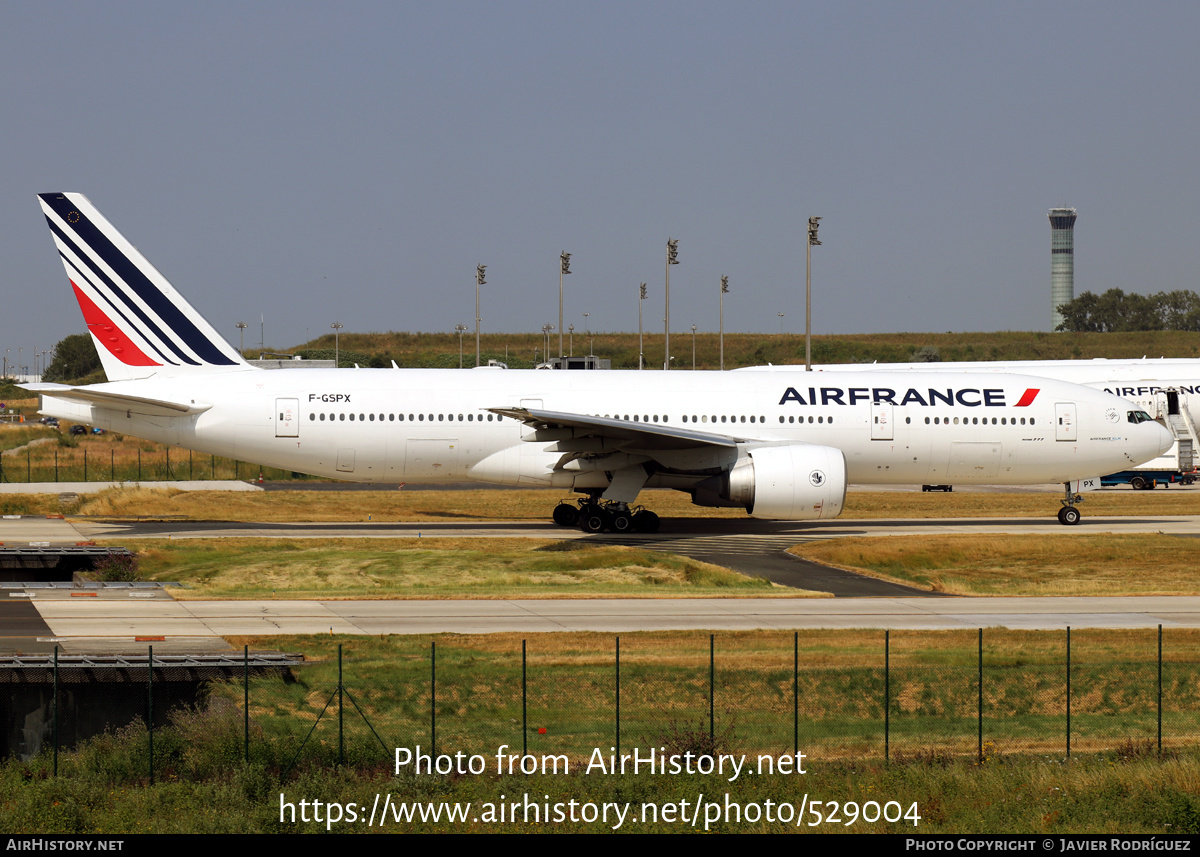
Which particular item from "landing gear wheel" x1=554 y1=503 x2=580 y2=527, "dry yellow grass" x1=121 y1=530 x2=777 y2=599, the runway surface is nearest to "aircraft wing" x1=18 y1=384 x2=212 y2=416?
"dry yellow grass" x1=121 y1=530 x2=777 y2=599

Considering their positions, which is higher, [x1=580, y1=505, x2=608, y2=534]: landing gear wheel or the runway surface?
[x1=580, y1=505, x2=608, y2=534]: landing gear wheel

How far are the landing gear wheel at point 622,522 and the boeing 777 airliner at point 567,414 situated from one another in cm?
4

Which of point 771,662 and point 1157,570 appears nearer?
point 771,662

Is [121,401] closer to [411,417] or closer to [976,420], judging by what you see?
[411,417]

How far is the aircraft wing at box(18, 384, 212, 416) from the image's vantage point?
3247 centimetres

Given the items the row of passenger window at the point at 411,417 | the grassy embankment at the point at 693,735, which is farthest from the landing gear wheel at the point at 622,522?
the grassy embankment at the point at 693,735

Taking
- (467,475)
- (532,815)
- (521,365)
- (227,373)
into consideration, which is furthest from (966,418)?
(521,365)

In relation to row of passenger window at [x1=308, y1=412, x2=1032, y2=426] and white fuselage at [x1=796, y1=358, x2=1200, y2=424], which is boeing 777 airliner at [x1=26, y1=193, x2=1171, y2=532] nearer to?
row of passenger window at [x1=308, y1=412, x2=1032, y2=426]

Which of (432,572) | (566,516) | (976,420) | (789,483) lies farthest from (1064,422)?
(432,572)

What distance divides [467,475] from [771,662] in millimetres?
16763

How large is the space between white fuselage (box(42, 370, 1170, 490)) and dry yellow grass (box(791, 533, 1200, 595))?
3122 millimetres

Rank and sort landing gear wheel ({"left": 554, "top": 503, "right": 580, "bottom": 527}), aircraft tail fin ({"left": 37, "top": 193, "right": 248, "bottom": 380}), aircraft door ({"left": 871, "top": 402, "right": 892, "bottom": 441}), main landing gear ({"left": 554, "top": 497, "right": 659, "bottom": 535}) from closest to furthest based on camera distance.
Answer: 1. aircraft tail fin ({"left": 37, "top": 193, "right": 248, "bottom": 380})
2. main landing gear ({"left": 554, "top": 497, "right": 659, "bottom": 535})
3. aircraft door ({"left": 871, "top": 402, "right": 892, "bottom": 441})
4. landing gear wheel ({"left": 554, "top": 503, "right": 580, "bottom": 527})
